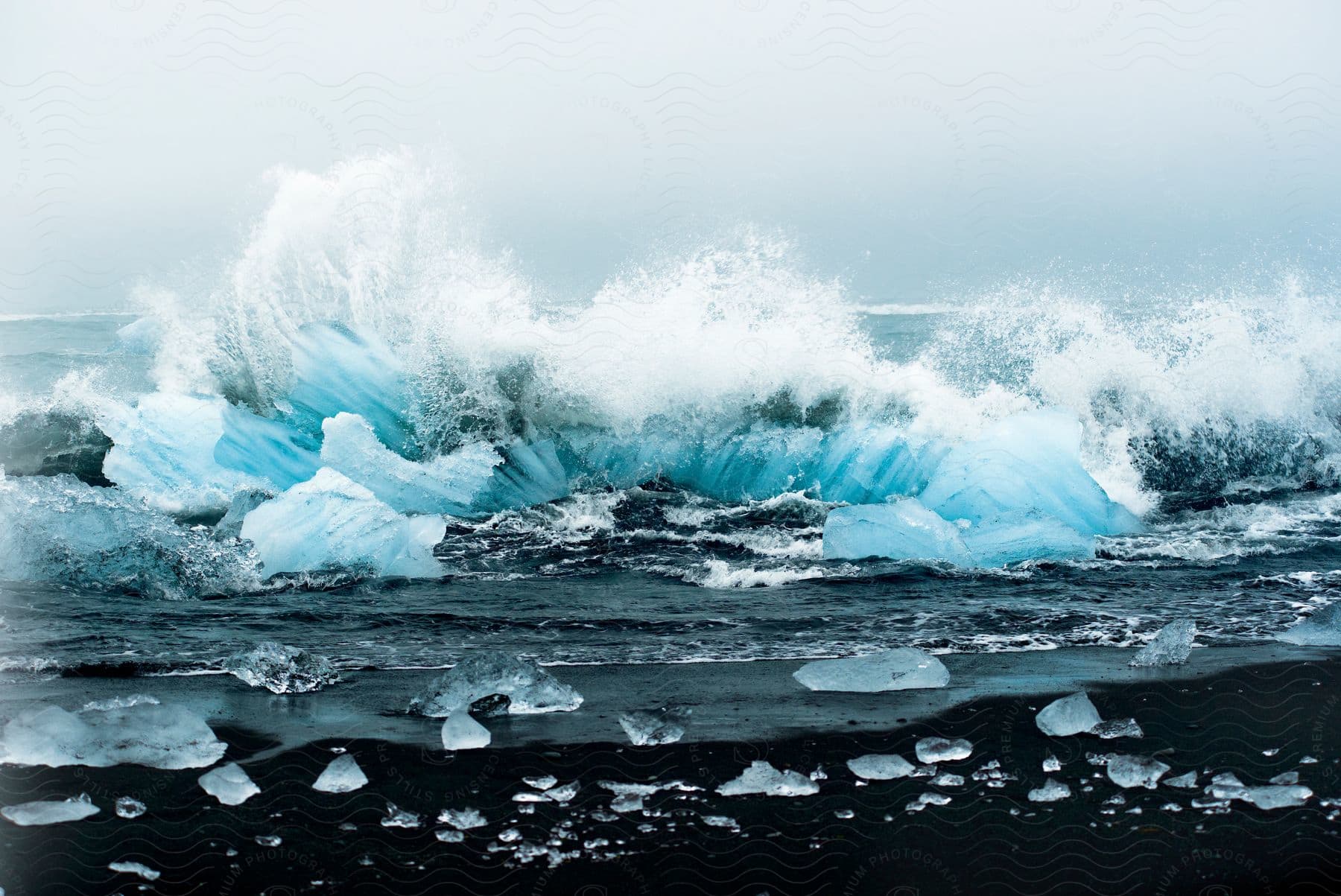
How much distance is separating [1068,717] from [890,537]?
2.39 meters

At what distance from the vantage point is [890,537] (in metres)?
5.62

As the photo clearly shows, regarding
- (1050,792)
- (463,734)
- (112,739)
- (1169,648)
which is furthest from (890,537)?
(112,739)

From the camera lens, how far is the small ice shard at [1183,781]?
2814mm

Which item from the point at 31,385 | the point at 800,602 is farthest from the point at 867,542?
the point at 31,385

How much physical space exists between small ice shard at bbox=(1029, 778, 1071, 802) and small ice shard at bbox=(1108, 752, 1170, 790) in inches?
6.1

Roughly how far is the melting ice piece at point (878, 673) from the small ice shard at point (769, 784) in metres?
0.77

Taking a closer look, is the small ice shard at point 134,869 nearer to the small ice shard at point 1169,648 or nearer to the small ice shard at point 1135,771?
the small ice shard at point 1135,771

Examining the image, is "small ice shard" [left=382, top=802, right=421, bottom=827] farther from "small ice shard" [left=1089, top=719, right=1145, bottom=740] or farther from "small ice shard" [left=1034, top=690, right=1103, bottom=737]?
"small ice shard" [left=1089, top=719, right=1145, bottom=740]

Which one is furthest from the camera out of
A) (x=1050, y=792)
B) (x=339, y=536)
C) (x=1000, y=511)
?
(x=1000, y=511)

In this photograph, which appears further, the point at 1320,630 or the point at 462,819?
the point at 1320,630

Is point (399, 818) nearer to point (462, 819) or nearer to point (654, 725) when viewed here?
point (462, 819)

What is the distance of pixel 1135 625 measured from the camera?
14.4ft

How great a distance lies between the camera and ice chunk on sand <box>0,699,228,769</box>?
9.77 ft

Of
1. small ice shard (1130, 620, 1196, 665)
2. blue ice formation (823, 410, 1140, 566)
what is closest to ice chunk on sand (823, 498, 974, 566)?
blue ice formation (823, 410, 1140, 566)
